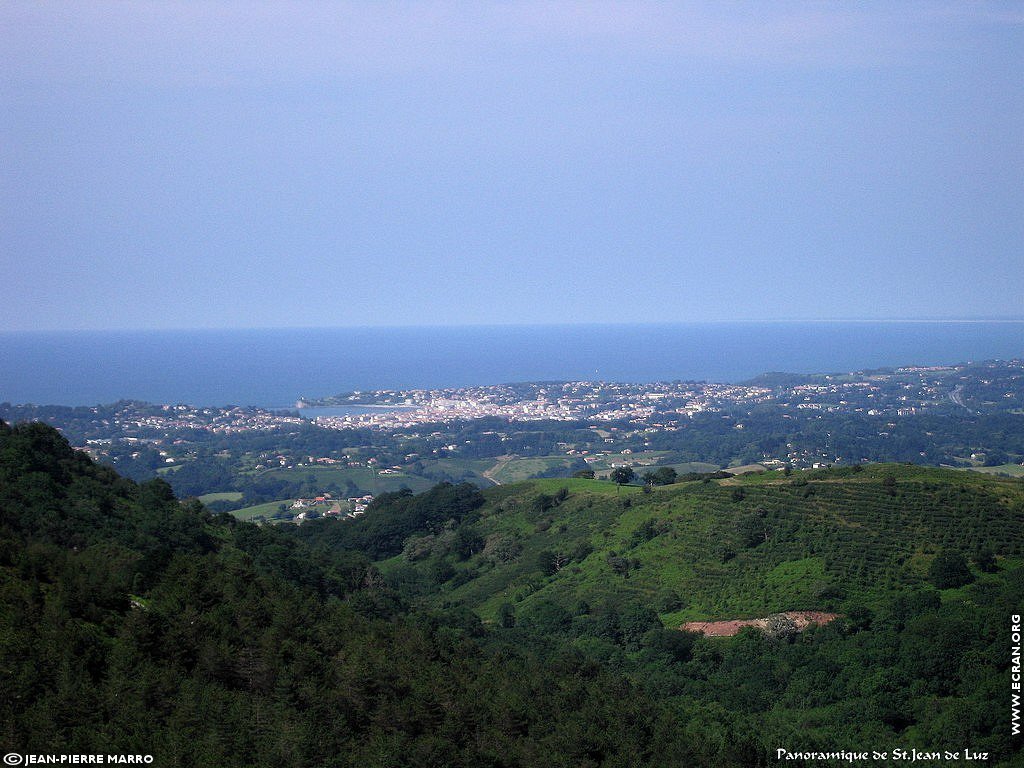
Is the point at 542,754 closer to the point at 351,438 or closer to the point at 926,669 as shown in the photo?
the point at 926,669

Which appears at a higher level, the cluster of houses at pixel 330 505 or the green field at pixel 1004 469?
the green field at pixel 1004 469

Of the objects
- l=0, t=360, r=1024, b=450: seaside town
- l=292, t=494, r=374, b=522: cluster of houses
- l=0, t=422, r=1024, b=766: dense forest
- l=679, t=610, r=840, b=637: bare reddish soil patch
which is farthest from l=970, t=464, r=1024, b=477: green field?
l=679, t=610, r=840, b=637: bare reddish soil patch

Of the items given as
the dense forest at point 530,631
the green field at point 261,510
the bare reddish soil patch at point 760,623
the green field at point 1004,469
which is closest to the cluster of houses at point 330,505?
the green field at point 261,510

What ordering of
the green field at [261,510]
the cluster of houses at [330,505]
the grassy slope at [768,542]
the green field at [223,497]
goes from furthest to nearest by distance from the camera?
the green field at [223,497] < the green field at [261,510] < the cluster of houses at [330,505] < the grassy slope at [768,542]

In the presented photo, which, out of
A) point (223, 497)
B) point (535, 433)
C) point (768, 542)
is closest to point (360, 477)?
point (223, 497)

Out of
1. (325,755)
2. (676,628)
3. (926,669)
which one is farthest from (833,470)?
(325,755)

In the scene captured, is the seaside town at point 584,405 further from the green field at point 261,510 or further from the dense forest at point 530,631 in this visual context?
the dense forest at point 530,631

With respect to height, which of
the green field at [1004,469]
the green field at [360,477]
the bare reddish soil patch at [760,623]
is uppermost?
the bare reddish soil patch at [760,623]
